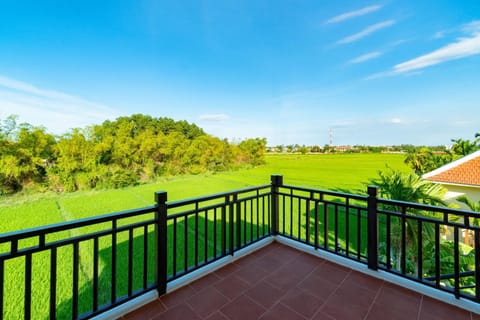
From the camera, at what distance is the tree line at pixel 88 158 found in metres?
8.67

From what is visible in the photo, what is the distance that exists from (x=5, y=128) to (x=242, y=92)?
1193 centimetres

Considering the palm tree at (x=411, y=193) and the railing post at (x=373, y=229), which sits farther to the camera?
the palm tree at (x=411, y=193)

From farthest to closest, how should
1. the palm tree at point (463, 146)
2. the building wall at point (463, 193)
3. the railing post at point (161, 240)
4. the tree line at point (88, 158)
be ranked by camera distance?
the palm tree at point (463, 146) < the tree line at point (88, 158) < the building wall at point (463, 193) < the railing post at point (161, 240)

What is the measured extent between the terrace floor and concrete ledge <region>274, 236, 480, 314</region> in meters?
0.05

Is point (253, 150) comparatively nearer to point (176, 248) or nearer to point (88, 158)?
point (88, 158)

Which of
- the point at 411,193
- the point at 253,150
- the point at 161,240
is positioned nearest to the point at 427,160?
the point at 411,193

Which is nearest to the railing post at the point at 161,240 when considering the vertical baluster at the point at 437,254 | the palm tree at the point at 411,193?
the vertical baluster at the point at 437,254

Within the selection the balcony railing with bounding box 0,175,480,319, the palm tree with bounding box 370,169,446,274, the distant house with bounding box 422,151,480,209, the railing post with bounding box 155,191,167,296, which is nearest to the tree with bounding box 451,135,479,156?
the distant house with bounding box 422,151,480,209

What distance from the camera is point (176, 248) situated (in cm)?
366

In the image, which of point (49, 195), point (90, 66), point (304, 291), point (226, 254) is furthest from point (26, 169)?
point (304, 291)

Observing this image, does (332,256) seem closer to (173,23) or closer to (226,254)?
(226,254)

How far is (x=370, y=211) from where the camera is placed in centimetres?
203

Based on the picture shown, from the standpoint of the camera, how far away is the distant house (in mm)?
7684

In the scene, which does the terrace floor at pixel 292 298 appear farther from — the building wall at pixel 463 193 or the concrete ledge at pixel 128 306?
the building wall at pixel 463 193
